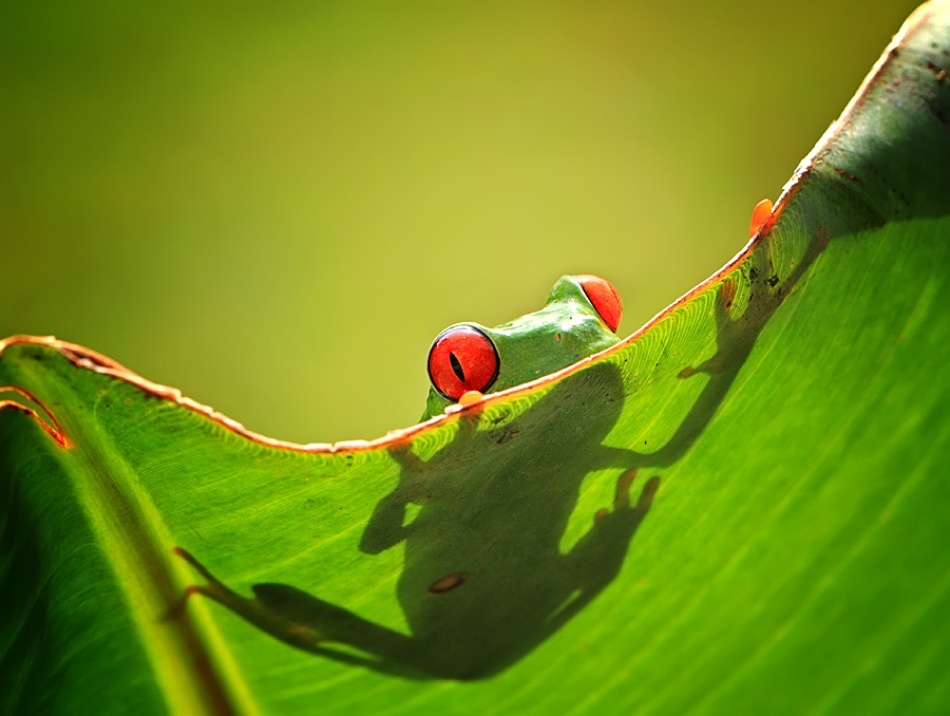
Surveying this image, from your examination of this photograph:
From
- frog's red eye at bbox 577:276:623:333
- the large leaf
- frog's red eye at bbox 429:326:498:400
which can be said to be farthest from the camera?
frog's red eye at bbox 577:276:623:333

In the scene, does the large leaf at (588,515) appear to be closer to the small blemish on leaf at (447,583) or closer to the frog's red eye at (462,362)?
the small blemish on leaf at (447,583)

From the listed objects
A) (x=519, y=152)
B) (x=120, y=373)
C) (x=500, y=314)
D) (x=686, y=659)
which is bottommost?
(x=686, y=659)

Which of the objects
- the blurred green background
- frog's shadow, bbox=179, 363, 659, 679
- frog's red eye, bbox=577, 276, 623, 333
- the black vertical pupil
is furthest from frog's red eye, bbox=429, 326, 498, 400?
the blurred green background

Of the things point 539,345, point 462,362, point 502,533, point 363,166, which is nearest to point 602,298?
point 539,345

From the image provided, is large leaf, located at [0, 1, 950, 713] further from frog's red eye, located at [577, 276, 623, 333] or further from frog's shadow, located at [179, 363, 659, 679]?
frog's red eye, located at [577, 276, 623, 333]

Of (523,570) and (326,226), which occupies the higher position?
(326,226)

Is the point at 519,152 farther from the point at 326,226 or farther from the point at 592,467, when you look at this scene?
the point at 592,467

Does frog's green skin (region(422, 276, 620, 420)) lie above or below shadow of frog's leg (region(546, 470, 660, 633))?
above

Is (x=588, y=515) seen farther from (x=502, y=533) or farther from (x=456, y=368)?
(x=456, y=368)

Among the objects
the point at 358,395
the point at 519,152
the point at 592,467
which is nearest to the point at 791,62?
the point at 519,152
